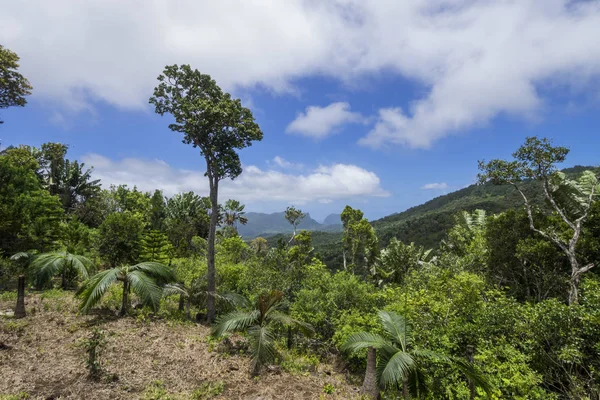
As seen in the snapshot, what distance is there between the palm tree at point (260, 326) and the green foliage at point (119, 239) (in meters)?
10.8

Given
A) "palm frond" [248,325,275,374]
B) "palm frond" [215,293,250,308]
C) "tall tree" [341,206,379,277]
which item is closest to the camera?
"palm frond" [248,325,275,374]

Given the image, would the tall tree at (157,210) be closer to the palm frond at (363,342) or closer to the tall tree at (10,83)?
the tall tree at (10,83)

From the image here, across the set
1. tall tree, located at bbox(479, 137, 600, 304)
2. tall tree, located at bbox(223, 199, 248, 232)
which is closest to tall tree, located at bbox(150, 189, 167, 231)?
tall tree, located at bbox(223, 199, 248, 232)

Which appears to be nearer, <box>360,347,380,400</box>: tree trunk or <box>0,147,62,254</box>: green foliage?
<box>360,347,380,400</box>: tree trunk

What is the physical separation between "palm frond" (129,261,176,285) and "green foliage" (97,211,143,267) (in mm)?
6373

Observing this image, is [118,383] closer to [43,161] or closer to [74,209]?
[74,209]

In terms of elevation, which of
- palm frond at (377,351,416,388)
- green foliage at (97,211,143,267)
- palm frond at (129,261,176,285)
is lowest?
palm frond at (377,351,416,388)

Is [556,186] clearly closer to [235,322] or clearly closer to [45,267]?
[235,322]

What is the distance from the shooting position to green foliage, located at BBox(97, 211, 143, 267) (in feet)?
54.1

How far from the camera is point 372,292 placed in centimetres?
1421

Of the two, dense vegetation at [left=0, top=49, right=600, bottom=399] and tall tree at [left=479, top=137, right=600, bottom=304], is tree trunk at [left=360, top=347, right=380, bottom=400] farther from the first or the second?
tall tree at [left=479, top=137, right=600, bottom=304]

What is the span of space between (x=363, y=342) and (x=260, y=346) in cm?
283

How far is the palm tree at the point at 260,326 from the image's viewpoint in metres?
8.21

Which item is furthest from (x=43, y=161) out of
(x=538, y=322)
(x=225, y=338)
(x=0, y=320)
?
(x=538, y=322)
